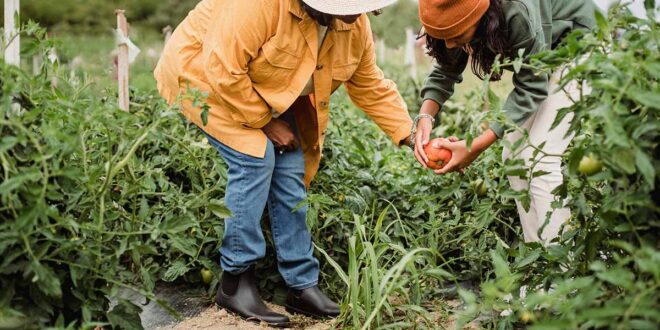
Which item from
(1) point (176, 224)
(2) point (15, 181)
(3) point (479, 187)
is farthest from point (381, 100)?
(2) point (15, 181)

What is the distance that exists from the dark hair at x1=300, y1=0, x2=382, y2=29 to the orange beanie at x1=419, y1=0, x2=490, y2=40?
20cm

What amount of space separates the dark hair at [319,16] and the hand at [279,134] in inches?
16.4

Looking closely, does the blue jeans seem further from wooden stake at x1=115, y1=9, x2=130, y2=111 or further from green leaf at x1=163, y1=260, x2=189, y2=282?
wooden stake at x1=115, y1=9, x2=130, y2=111

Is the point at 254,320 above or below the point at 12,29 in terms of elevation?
below

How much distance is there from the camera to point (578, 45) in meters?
1.92

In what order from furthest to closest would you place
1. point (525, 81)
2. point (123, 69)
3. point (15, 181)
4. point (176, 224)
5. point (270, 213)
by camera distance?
point (123, 69) → point (270, 213) → point (525, 81) → point (176, 224) → point (15, 181)

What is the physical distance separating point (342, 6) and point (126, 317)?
1.23 meters

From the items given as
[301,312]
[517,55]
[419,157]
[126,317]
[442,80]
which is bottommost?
[301,312]

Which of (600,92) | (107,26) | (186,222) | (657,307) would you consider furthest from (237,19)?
(107,26)

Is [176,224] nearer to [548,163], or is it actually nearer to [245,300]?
[245,300]

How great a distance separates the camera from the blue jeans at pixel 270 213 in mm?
2814

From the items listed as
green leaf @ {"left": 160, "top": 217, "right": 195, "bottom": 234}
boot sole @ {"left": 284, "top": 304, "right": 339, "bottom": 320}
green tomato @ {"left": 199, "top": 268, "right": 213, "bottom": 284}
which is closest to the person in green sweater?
boot sole @ {"left": 284, "top": 304, "right": 339, "bottom": 320}

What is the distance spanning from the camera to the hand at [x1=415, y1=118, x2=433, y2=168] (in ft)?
9.87

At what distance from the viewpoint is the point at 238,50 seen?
8.73 feet
